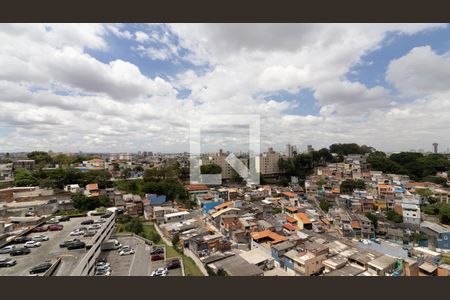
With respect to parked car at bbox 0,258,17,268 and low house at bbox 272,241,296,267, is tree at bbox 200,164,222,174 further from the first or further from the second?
parked car at bbox 0,258,17,268

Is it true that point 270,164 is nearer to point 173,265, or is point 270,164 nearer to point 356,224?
point 356,224

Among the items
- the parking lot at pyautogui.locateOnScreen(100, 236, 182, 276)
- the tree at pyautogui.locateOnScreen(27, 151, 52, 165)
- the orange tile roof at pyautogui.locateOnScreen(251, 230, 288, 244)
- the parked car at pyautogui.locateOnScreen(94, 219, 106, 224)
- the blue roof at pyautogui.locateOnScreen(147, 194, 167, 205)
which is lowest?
the parking lot at pyautogui.locateOnScreen(100, 236, 182, 276)

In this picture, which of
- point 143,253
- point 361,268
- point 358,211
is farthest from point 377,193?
point 143,253

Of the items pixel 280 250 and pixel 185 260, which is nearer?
pixel 280 250

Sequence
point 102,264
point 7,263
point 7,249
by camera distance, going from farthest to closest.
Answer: point 102,264 < point 7,249 < point 7,263

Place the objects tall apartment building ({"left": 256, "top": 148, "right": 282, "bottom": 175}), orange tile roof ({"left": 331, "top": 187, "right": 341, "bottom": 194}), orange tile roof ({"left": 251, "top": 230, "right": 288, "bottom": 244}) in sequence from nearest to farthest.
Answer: orange tile roof ({"left": 251, "top": 230, "right": 288, "bottom": 244})
orange tile roof ({"left": 331, "top": 187, "right": 341, "bottom": 194})
tall apartment building ({"left": 256, "top": 148, "right": 282, "bottom": 175})

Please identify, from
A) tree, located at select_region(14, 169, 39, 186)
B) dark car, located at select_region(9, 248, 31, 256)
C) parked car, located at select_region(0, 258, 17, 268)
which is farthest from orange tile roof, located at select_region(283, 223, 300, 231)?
tree, located at select_region(14, 169, 39, 186)

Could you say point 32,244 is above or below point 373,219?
above

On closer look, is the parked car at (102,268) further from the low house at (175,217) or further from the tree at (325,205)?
the tree at (325,205)

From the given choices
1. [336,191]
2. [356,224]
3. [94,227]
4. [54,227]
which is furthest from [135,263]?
[336,191]

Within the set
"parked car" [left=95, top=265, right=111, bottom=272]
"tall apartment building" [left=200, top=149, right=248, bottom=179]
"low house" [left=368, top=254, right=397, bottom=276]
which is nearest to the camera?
"low house" [left=368, top=254, right=397, bottom=276]
